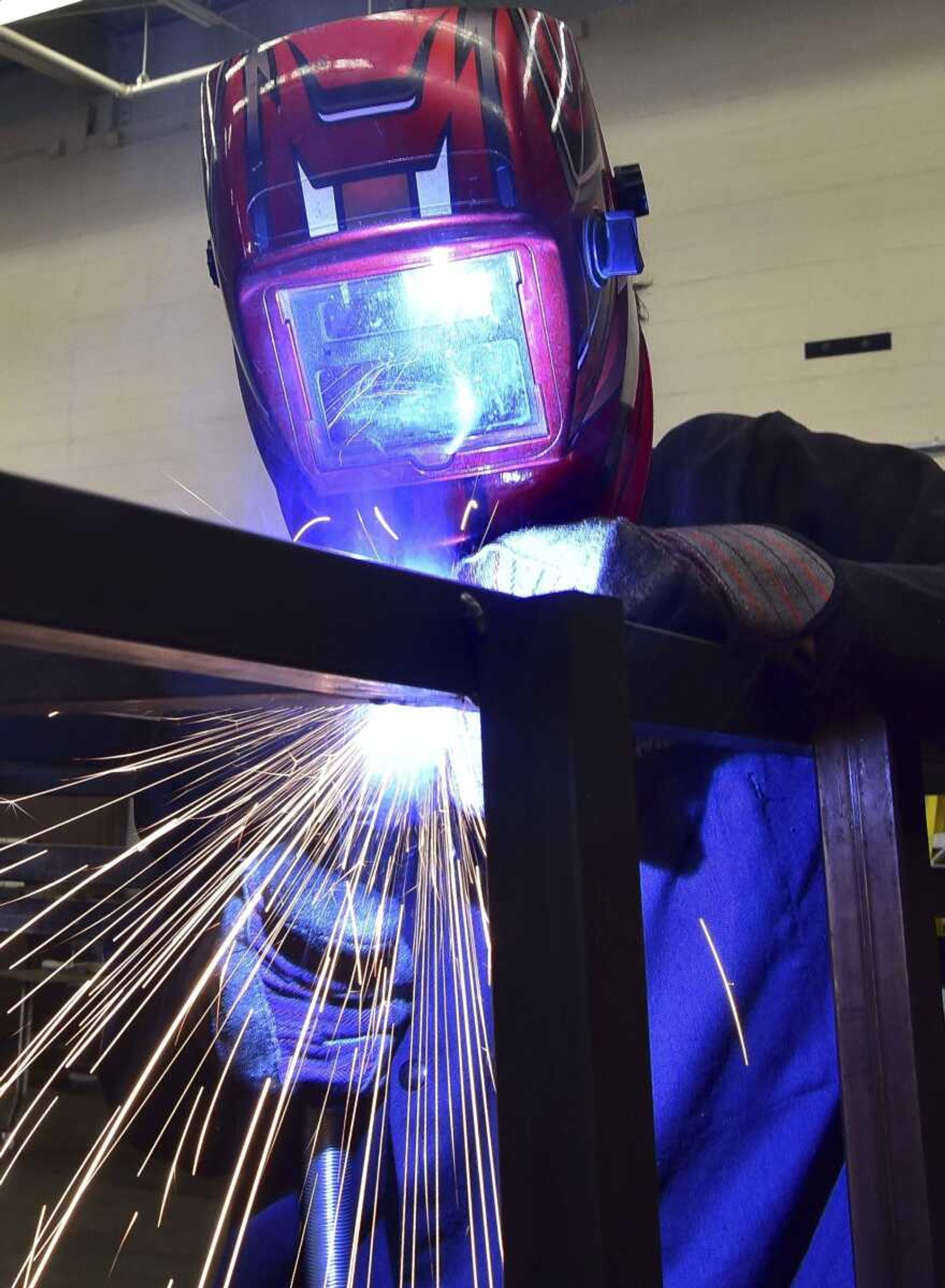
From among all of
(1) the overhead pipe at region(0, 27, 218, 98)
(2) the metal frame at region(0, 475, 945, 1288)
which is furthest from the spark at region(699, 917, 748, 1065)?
(1) the overhead pipe at region(0, 27, 218, 98)

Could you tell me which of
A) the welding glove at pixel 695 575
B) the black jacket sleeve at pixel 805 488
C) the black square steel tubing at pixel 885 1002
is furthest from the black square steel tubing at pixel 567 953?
the black jacket sleeve at pixel 805 488

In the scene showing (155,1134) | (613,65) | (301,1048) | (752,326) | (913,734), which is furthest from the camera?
(613,65)

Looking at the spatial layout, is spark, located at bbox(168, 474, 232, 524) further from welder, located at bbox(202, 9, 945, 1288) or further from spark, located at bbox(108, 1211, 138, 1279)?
welder, located at bbox(202, 9, 945, 1288)

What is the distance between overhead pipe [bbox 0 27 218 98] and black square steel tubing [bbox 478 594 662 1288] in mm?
4085

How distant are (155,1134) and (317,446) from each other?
734 millimetres

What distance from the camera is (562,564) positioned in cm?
68

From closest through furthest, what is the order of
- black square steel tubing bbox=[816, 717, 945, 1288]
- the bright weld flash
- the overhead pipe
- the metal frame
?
the metal frame → black square steel tubing bbox=[816, 717, 945, 1288] → the bright weld flash → the overhead pipe

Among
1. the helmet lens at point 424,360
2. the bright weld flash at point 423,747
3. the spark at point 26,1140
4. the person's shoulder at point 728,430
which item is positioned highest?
the helmet lens at point 424,360

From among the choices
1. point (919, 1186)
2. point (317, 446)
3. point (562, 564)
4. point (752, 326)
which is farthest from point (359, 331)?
point (752, 326)

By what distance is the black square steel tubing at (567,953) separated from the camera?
41 centimetres

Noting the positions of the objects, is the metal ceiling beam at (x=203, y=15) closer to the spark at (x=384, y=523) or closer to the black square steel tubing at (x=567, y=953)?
the spark at (x=384, y=523)

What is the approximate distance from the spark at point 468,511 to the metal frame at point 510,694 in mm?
A: 568

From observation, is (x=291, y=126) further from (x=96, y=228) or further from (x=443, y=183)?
(x=96, y=228)

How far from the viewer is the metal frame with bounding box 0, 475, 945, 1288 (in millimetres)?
331
